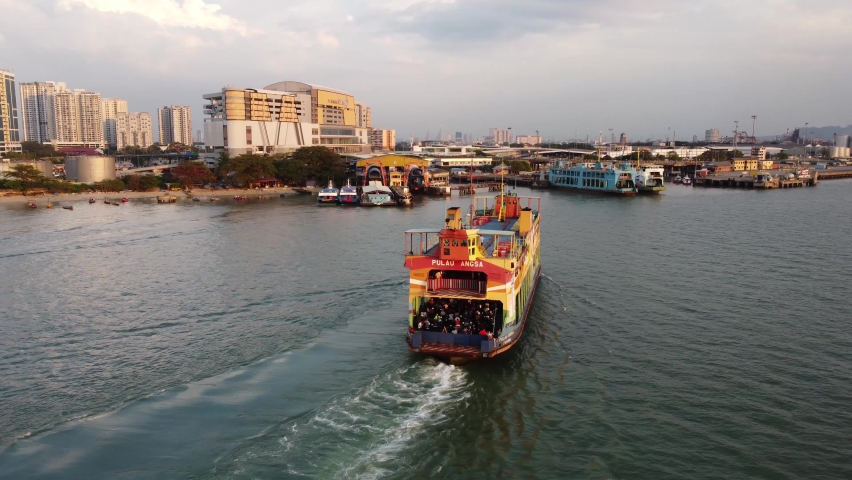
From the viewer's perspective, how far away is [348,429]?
34.2 feet

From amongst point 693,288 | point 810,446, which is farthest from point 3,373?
point 693,288

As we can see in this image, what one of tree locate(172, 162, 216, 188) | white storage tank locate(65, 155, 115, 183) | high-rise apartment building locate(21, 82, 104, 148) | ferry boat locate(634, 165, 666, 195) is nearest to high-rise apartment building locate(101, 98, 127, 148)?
high-rise apartment building locate(21, 82, 104, 148)

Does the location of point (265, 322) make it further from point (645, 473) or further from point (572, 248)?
point (572, 248)

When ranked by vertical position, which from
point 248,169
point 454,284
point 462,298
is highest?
point 248,169

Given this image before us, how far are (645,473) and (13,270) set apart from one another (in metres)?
24.0

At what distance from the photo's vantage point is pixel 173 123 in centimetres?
16475

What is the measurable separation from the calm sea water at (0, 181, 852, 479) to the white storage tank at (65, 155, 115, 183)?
127 feet

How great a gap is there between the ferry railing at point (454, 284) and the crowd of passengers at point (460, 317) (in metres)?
0.32

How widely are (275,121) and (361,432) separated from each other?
2677 inches

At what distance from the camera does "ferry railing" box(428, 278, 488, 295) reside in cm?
1488

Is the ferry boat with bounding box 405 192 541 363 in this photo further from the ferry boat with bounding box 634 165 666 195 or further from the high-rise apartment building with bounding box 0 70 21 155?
the high-rise apartment building with bounding box 0 70 21 155

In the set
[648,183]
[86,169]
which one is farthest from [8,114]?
[648,183]

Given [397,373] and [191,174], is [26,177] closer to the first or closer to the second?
[191,174]

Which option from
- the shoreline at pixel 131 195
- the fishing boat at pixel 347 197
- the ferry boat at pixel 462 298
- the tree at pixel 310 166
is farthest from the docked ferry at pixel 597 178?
the ferry boat at pixel 462 298
